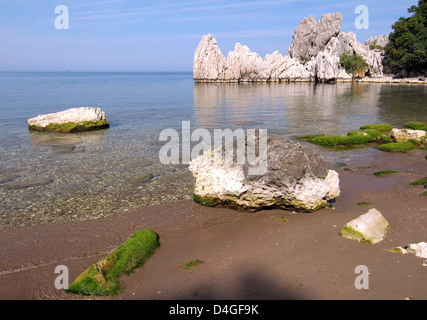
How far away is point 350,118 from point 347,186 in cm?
2531

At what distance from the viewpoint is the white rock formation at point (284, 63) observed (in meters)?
124

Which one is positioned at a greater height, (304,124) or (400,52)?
(400,52)

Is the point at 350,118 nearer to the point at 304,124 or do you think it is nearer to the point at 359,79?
the point at 304,124

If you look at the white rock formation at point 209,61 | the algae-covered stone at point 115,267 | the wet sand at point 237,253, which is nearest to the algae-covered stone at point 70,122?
the wet sand at point 237,253

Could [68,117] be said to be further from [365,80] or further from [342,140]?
[365,80]

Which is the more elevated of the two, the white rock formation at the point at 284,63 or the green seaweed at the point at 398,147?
the white rock formation at the point at 284,63

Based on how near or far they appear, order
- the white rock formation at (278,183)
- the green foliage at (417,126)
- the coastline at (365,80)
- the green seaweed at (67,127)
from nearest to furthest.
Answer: the white rock formation at (278,183) < the green foliage at (417,126) < the green seaweed at (67,127) < the coastline at (365,80)

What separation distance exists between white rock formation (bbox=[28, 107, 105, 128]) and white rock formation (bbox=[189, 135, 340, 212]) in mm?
22248

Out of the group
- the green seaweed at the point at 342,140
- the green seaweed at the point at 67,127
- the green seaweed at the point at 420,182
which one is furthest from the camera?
the green seaweed at the point at 67,127

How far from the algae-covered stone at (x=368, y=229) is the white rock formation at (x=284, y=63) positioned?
12275cm

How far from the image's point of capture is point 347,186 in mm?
14172

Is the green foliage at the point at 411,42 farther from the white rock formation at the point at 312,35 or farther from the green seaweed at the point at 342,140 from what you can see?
the green seaweed at the point at 342,140

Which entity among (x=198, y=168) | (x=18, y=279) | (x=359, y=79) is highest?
(x=359, y=79)
